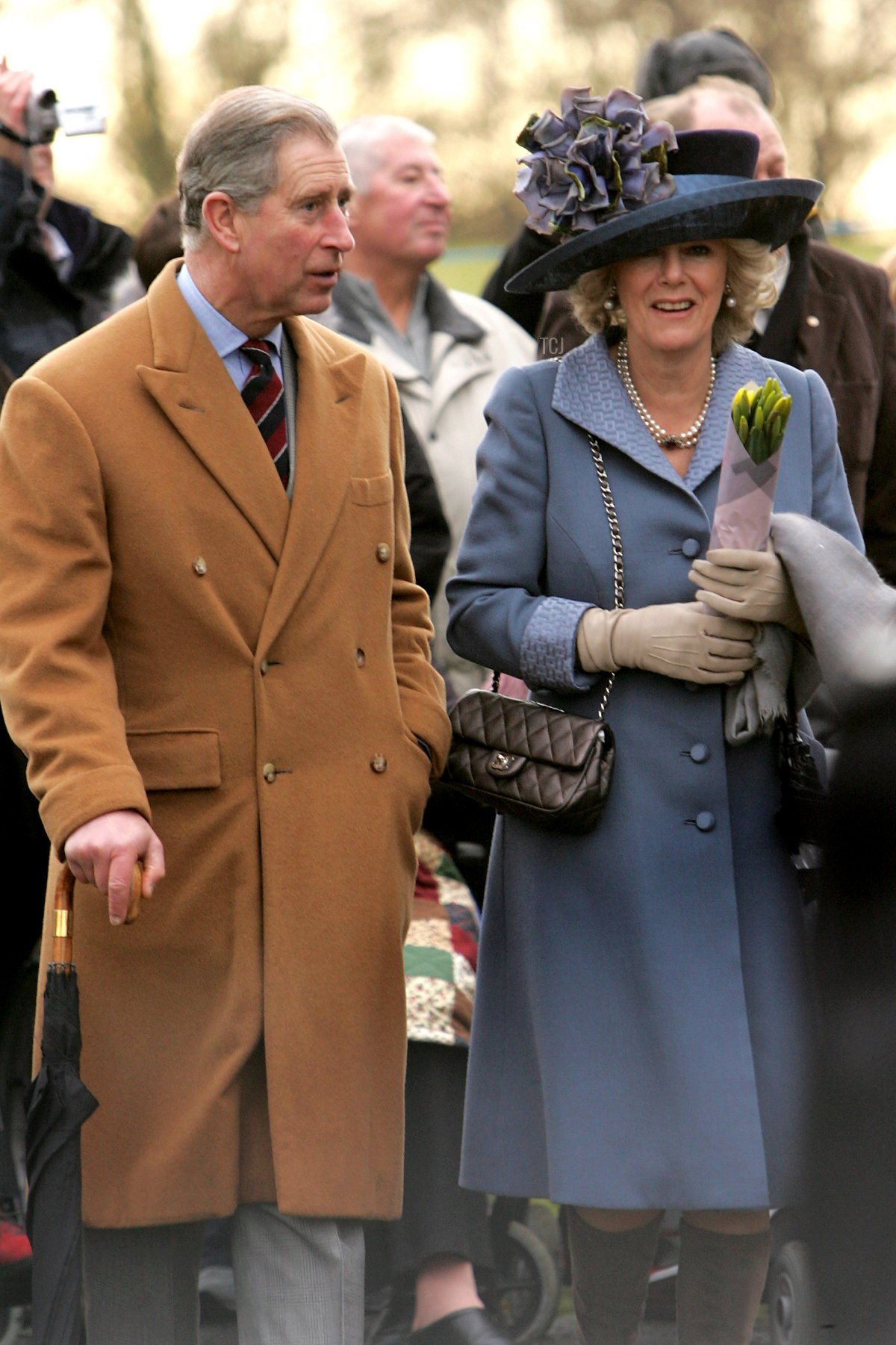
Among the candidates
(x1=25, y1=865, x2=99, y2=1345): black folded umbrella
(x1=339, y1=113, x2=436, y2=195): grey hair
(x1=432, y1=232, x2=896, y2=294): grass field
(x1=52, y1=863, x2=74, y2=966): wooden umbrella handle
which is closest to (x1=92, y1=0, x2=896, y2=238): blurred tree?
(x1=432, y1=232, x2=896, y2=294): grass field

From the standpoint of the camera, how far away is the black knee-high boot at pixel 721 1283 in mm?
3406

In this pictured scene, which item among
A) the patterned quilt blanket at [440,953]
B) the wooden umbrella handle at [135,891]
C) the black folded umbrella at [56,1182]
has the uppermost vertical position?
the wooden umbrella handle at [135,891]

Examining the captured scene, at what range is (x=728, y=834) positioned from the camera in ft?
11.2

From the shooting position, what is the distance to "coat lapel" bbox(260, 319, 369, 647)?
3.16 meters

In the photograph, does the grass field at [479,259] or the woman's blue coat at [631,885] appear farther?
the grass field at [479,259]

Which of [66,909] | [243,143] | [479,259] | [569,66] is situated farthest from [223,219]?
[569,66]

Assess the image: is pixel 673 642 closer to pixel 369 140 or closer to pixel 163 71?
pixel 369 140

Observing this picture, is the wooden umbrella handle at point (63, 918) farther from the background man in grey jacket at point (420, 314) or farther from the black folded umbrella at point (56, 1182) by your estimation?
the background man in grey jacket at point (420, 314)

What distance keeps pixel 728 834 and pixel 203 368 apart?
1.17 metres

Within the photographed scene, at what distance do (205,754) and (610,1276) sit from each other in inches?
45.9

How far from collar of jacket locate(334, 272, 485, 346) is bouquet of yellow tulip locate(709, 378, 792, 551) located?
2.04 metres

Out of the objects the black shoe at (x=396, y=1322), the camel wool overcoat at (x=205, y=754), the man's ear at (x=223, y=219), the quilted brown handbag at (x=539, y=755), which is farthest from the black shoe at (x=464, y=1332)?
the man's ear at (x=223, y=219)

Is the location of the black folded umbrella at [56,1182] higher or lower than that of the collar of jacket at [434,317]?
lower

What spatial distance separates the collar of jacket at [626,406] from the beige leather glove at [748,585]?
9.2 inches
